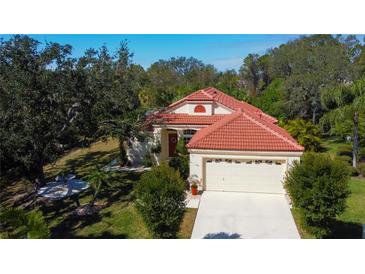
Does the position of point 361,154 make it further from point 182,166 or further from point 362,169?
point 182,166

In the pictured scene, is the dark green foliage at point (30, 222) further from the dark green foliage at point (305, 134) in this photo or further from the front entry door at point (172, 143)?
the dark green foliage at point (305, 134)

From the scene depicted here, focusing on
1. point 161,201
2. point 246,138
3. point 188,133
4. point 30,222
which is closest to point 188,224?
point 161,201

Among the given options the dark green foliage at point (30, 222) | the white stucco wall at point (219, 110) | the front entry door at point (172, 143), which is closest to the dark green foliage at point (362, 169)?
the white stucco wall at point (219, 110)

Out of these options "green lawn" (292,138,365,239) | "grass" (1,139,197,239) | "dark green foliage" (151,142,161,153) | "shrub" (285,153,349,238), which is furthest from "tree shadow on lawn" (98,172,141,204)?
"green lawn" (292,138,365,239)

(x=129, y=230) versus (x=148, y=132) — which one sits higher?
(x=148, y=132)
